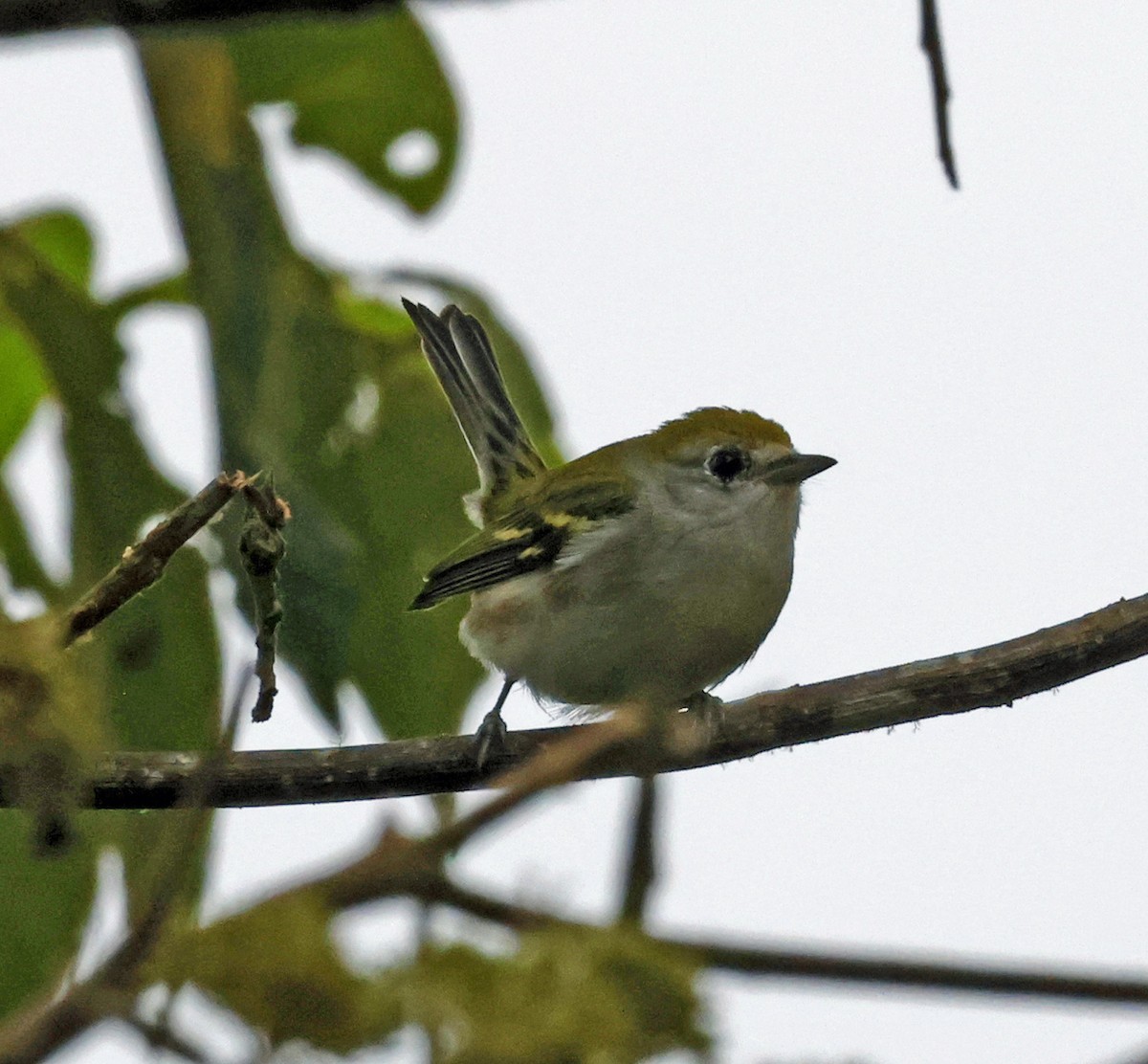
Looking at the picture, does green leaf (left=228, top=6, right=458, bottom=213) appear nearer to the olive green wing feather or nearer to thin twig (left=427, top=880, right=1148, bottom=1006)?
the olive green wing feather

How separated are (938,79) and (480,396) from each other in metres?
3.34

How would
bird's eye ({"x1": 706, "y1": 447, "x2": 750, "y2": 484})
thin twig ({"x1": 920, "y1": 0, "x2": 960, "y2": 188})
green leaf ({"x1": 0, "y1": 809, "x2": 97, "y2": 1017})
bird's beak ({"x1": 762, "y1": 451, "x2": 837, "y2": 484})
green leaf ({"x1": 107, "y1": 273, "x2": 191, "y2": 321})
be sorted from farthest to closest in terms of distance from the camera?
bird's eye ({"x1": 706, "y1": 447, "x2": 750, "y2": 484})
bird's beak ({"x1": 762, "y1": 451, "x2": 837, "y2": 484})
green leaf ({"x1": 107, "y1": 273, "x2": 191, "y2": 321})
green leaf ({"x1": 0, "y1": 809, "x2": 97, "y2": 1017})
thin twig ({"x1": 920, "y1": 0, "x2": 960, "y2": 188})

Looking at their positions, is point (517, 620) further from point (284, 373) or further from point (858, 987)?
point (858, 987)

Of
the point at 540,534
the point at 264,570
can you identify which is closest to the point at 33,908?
the point at 264,570

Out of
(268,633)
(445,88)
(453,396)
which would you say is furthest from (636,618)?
(268,633)

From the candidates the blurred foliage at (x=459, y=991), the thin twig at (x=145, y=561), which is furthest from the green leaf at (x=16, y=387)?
the blurred foliage at (x=459, y=991)

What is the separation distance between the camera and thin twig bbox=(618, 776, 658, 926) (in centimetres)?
54

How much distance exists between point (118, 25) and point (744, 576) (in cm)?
305

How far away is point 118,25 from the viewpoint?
31.0 inches

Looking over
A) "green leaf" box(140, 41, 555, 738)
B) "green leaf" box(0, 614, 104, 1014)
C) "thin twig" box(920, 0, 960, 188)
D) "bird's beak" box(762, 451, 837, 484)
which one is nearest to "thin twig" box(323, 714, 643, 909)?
"green leaf" box(0, 614, 104, 1014)

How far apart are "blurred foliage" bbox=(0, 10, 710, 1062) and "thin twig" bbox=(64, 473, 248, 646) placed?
0.37ft

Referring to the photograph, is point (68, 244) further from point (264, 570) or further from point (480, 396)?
point (480, 396)

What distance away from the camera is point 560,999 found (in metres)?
0.49

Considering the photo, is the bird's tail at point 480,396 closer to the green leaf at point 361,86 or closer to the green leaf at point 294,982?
the green leaf at point 361,86
